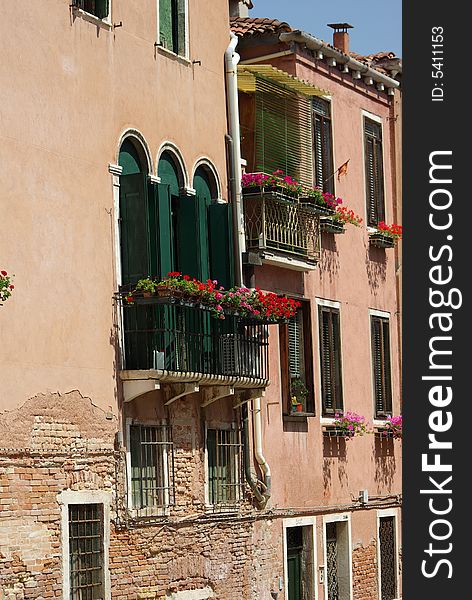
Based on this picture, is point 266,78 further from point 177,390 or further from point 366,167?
point 177,390

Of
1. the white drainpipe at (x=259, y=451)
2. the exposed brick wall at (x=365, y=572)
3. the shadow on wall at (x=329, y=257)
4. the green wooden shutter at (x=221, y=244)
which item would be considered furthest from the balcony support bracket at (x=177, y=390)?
the exposed brick wall at (x=365, y=572)

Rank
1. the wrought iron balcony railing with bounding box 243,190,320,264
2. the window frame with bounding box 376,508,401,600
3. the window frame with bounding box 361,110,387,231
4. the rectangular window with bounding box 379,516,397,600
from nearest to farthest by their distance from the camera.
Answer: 1. the wrought iron balcony railing with bounding box 243,190,320,264
2. the window frame with bounding box 376,508,401,600
3. the rectangular window with bounding box 379,516,397,600
4. the window frame with bounding box 361,110,387,231

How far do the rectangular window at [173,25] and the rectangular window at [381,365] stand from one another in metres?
6.37

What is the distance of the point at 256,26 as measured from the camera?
24.5 metres

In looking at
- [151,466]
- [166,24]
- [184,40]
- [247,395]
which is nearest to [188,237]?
[247,395]

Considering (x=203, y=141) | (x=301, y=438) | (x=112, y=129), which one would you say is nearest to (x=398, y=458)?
(x=301, y=438)

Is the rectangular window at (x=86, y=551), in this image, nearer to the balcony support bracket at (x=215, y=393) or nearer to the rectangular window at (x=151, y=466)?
the rectangular window at (x=151, y=466)

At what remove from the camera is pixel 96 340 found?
63.0 feet

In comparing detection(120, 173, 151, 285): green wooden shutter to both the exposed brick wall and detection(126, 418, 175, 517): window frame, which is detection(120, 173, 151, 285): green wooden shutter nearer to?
detection(126, 418, 175, 517): window frame

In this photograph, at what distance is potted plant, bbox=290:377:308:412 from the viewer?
76.7ft

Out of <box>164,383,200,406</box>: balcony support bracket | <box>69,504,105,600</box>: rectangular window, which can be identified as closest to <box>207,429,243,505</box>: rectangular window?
<box>164,383,200,406</box>: balcony support bracket

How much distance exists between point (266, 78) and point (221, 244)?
2.72 m

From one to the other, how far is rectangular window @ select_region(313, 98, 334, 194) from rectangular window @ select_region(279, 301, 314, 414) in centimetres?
193

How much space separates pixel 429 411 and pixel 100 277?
5521 millimetres
